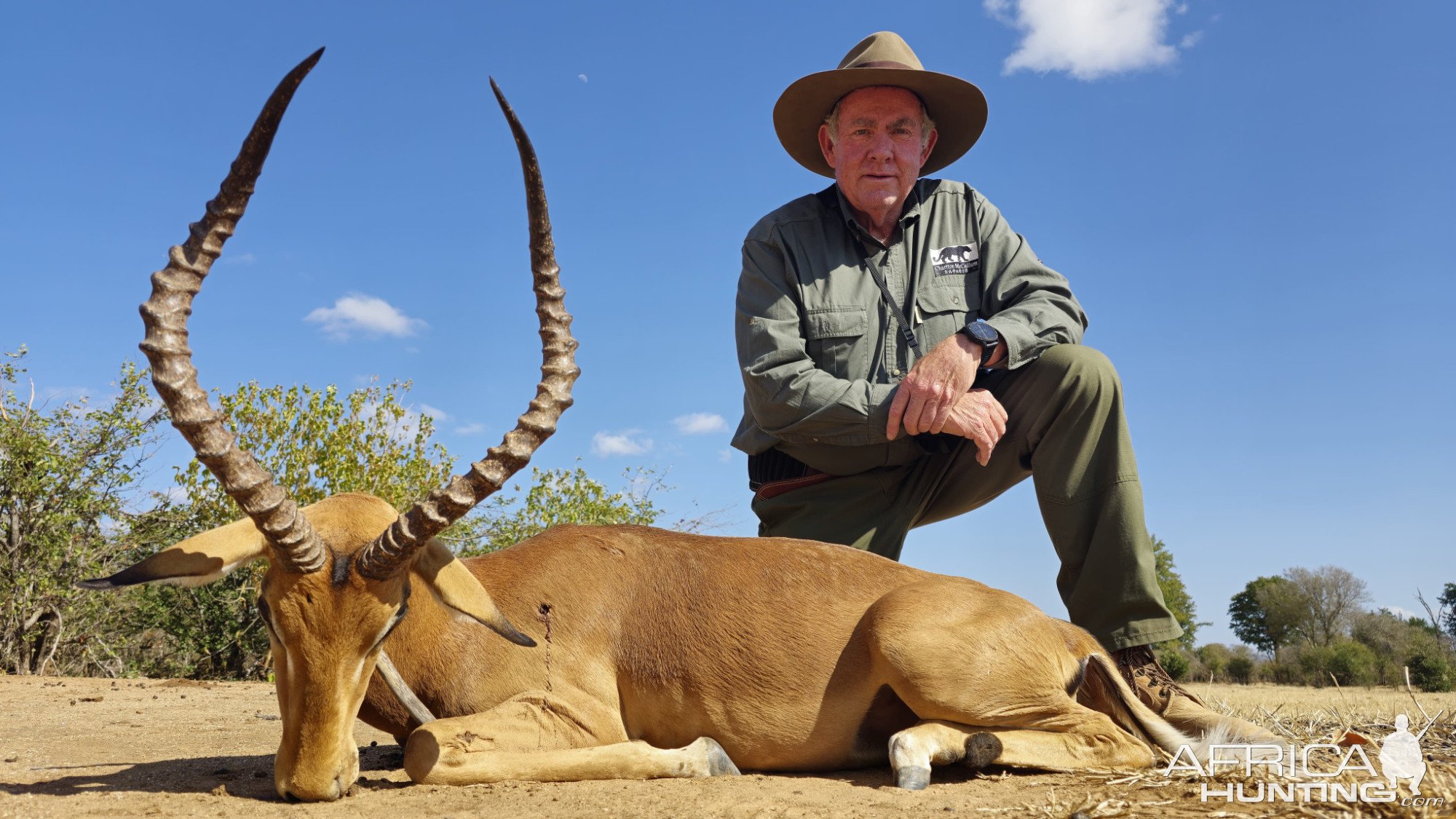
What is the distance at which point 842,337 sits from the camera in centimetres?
693

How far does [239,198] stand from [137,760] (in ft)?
10.5

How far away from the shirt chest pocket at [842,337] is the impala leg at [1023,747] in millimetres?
2691

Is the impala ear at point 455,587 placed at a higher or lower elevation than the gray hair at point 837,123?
lower

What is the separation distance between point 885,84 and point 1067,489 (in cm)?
313

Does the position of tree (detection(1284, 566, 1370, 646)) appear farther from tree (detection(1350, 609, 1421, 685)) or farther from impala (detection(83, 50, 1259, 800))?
impala (detection(83, 50, 1259, 800))

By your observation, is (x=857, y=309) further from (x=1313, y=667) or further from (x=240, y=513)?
(x=1313, y=667)

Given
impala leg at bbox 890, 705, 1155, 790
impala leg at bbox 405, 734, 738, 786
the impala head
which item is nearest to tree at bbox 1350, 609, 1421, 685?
impala leg at bbox 890, 705, 1155, 790

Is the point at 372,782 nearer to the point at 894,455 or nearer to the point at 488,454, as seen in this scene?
the point at 488,454

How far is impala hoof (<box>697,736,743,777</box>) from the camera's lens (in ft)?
15.9

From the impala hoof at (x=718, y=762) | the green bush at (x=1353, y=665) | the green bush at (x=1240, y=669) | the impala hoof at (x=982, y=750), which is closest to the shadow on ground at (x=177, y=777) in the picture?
the impala hoof at (x=718, y=762)

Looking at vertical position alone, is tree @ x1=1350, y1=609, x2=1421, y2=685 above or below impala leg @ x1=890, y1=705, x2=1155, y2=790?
above

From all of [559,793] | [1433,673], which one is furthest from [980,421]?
[1433,673]

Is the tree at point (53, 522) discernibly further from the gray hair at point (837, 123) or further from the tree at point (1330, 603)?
the tree at point (1330, 603)

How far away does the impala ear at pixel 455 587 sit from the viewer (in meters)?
4.63
